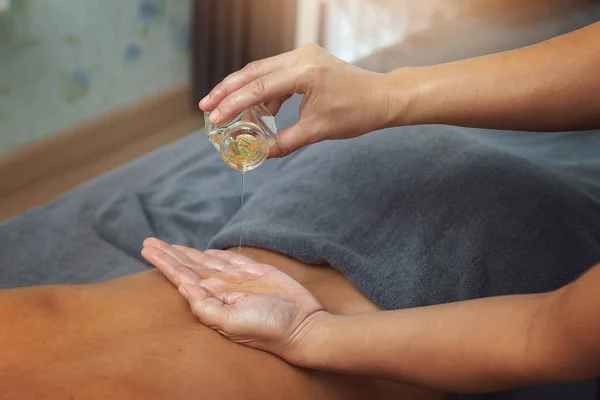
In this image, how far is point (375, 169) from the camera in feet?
4.36

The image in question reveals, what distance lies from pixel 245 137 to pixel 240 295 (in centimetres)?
26

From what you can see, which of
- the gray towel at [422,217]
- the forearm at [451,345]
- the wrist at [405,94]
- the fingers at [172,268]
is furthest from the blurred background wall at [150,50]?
the forearm at [451,345]

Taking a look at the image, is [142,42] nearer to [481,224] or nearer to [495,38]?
[495,38]

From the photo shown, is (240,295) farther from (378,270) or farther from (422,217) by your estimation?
(422,217)

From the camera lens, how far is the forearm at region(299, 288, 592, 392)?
758 mm

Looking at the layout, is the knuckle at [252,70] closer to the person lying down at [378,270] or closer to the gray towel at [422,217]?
the person lying down at [378,270]

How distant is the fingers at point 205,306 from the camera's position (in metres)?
0.96

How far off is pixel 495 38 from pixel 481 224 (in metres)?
1.11

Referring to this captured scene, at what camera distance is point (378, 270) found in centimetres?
115

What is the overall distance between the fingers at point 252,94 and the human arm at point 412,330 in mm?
251

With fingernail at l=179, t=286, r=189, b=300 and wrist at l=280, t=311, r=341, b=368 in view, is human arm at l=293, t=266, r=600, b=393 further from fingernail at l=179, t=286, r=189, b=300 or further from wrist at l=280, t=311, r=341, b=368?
fingernail at l=179, t=286, r=189, b=300

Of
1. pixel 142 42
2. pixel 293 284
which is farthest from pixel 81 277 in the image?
pixel 142 42

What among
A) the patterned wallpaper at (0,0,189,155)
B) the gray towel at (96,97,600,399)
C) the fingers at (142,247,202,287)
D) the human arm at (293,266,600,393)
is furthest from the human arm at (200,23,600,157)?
the patterned wallpaper at (0,0,189,155)

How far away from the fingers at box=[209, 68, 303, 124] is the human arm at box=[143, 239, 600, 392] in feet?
0.82
